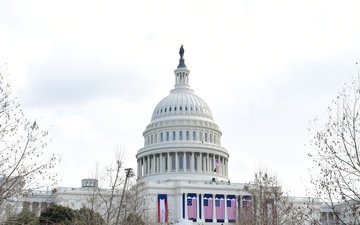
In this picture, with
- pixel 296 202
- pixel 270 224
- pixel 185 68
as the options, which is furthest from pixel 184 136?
pixel 270 224

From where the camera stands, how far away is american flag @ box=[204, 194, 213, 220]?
148125 millimetres

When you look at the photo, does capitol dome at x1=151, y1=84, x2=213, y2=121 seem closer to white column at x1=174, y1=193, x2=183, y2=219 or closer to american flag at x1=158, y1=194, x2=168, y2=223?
white column at x1=174, y1=193, x2=183, y2=219

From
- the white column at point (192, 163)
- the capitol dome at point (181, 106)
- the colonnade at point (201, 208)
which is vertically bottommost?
the colonnade at point (201, 208)

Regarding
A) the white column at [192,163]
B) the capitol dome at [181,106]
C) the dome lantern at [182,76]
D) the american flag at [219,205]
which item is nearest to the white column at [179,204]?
the american flag at [219,205]

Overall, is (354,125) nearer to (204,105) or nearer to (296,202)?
(296,202)

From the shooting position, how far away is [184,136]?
167 m

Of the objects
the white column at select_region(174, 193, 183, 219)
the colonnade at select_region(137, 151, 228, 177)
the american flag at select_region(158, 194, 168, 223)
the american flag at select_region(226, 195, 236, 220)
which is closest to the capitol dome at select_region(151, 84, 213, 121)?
the colonnade at select_region(137, 151, 228, 177)

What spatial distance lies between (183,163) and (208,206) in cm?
1656

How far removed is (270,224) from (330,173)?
97.7ft

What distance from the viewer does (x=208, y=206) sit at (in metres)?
150

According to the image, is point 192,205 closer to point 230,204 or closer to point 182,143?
point 230,204

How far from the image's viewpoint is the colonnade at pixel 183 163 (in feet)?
536

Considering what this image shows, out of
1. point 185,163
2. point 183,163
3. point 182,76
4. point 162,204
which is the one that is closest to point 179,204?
point 162,204

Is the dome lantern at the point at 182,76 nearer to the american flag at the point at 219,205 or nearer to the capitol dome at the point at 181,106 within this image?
the capitol dome at the point at 181,106
